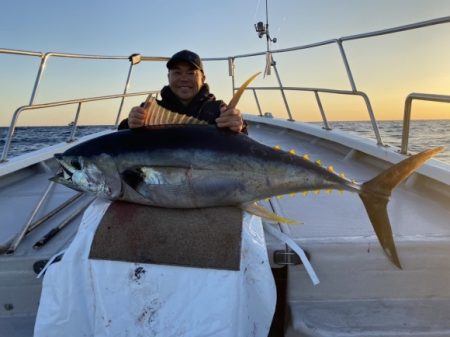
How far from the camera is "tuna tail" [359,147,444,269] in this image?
1.92 metres

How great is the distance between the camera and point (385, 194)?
199 centimetres

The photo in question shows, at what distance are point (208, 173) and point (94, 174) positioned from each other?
664 mm

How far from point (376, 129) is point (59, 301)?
338 cm

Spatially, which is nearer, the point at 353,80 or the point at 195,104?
the point at 195,104

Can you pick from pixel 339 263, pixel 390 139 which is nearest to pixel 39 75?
pixel 339 263

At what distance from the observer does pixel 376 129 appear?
12.8 ft

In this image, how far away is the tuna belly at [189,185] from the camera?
1974mm

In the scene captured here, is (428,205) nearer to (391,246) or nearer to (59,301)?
(391,246)

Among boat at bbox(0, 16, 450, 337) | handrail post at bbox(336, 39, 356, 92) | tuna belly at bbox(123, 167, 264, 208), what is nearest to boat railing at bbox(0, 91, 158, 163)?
boat at bbox(0, 16, 450, 337)

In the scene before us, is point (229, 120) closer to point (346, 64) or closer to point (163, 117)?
point (163, 117)

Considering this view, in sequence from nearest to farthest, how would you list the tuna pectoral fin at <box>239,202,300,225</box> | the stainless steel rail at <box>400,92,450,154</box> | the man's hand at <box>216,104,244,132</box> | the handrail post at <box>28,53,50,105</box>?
the tuna pectoral fin at <box>239,202,300,225</box>
the man's hand at <box>216,104,244,132</box>
the stainless steel rail at <box>400,92,450,154</box>
the handrail post at <box>28,53,50,105</box>

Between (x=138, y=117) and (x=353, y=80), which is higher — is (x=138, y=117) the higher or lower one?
the lower one

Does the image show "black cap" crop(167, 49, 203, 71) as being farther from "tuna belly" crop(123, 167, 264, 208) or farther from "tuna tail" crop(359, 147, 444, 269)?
"tuna tail" crop(359, 147, 444, 269)

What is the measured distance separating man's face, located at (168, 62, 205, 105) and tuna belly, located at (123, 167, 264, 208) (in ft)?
4.34
